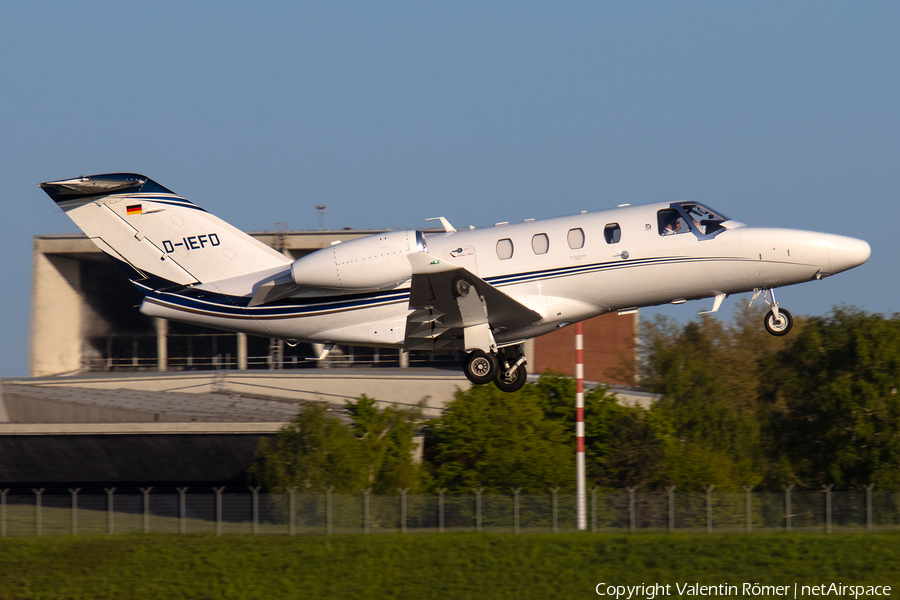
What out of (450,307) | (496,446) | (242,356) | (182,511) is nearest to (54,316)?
(242,356)

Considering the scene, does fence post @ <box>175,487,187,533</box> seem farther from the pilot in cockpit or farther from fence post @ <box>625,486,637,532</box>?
the pilot in cockpit

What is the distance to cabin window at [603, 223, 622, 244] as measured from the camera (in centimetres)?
2023

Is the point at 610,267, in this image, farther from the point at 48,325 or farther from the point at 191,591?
the point at 48,325

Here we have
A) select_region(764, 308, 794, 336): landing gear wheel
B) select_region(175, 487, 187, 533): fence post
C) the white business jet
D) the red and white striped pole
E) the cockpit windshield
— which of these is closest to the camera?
the white business jet

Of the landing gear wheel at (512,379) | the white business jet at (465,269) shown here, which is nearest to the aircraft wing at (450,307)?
the white business jet at (465,269)

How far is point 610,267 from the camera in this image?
66.5 ft

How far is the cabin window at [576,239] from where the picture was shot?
2019 centimetres

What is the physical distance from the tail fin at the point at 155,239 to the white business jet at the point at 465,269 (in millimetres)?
25

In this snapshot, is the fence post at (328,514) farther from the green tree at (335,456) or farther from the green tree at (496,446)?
the green tree at (496,446)

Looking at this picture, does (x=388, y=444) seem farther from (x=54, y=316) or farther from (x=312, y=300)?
(x=54, y=316)

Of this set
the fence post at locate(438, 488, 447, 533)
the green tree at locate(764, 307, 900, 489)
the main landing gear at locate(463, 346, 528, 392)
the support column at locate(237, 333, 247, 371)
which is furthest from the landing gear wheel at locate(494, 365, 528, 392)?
the support column at locate(237, 333, 247, 371)

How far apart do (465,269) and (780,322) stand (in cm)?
683

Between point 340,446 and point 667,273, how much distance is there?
931 inches

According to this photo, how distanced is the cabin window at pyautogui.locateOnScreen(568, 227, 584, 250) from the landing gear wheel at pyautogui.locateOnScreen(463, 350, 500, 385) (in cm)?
275
